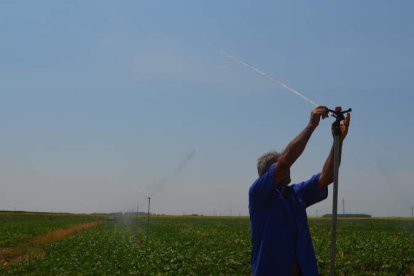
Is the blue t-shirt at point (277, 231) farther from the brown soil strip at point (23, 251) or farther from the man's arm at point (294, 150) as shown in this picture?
the brown soil strip at point (23, 251)

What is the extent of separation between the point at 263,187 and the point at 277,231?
0.32 m

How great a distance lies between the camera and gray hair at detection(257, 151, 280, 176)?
400 cm

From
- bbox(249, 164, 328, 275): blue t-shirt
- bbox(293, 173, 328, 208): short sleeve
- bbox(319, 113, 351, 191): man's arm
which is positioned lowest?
bbox(249, 164, 328, 275): blue t-shirt

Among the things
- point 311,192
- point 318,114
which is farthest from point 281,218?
point 318,114

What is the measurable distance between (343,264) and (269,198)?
12620 mm

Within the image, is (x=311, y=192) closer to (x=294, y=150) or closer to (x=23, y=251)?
(x=294, y=150)

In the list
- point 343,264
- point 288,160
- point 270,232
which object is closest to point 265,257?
point 270,232

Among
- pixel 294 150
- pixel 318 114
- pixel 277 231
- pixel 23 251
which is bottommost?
pixel 23 251

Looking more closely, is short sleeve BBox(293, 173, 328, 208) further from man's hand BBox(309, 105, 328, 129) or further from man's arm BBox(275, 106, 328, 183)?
man's hand BBox(309, 105, 328, 129)

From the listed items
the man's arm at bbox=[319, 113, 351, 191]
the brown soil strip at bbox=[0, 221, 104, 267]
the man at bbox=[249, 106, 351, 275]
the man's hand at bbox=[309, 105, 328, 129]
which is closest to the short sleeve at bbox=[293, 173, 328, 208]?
the man's arm at bbox=[319, 113, 351, 191]

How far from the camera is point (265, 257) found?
12.3 ft

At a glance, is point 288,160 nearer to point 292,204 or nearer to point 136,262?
point 292,204

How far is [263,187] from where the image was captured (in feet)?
12.5

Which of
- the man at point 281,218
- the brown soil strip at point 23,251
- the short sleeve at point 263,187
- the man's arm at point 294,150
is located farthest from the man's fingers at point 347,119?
the brown soil strip at point 23,251
